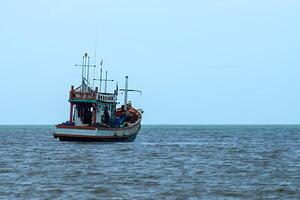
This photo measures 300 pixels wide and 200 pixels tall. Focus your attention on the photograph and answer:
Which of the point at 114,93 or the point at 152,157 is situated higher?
the point at 114,93

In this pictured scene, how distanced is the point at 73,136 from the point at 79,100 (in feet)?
11.5

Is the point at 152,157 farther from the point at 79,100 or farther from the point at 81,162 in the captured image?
the point at 79,100

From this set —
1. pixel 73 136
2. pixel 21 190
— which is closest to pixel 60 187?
pixel 21 190

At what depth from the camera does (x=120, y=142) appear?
6769 centimetres

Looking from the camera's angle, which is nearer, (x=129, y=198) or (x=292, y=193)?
(x=129, y=198)

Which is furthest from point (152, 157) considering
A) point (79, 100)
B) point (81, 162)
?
point (79, 100)

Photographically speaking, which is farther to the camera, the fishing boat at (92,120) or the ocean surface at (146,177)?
the fishing boat at (92,120)

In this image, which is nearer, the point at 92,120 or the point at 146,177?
the point at 146,177

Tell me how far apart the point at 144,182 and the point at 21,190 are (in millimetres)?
5749

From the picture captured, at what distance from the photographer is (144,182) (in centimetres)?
3150

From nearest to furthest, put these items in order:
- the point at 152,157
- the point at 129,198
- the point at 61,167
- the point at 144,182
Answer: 1. the point at 129,198
2. the point at 144,182
3. the point at 61,167
4. the point at 152,157

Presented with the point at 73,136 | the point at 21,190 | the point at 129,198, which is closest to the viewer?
the point at 129,198

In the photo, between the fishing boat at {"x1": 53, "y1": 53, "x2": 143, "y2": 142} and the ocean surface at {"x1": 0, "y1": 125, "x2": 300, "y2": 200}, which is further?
the fishing boat at {"x1": 53, "y1": 53, "x2": 143, "y2": 142}

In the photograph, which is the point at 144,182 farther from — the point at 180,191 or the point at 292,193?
the point at 292,193
